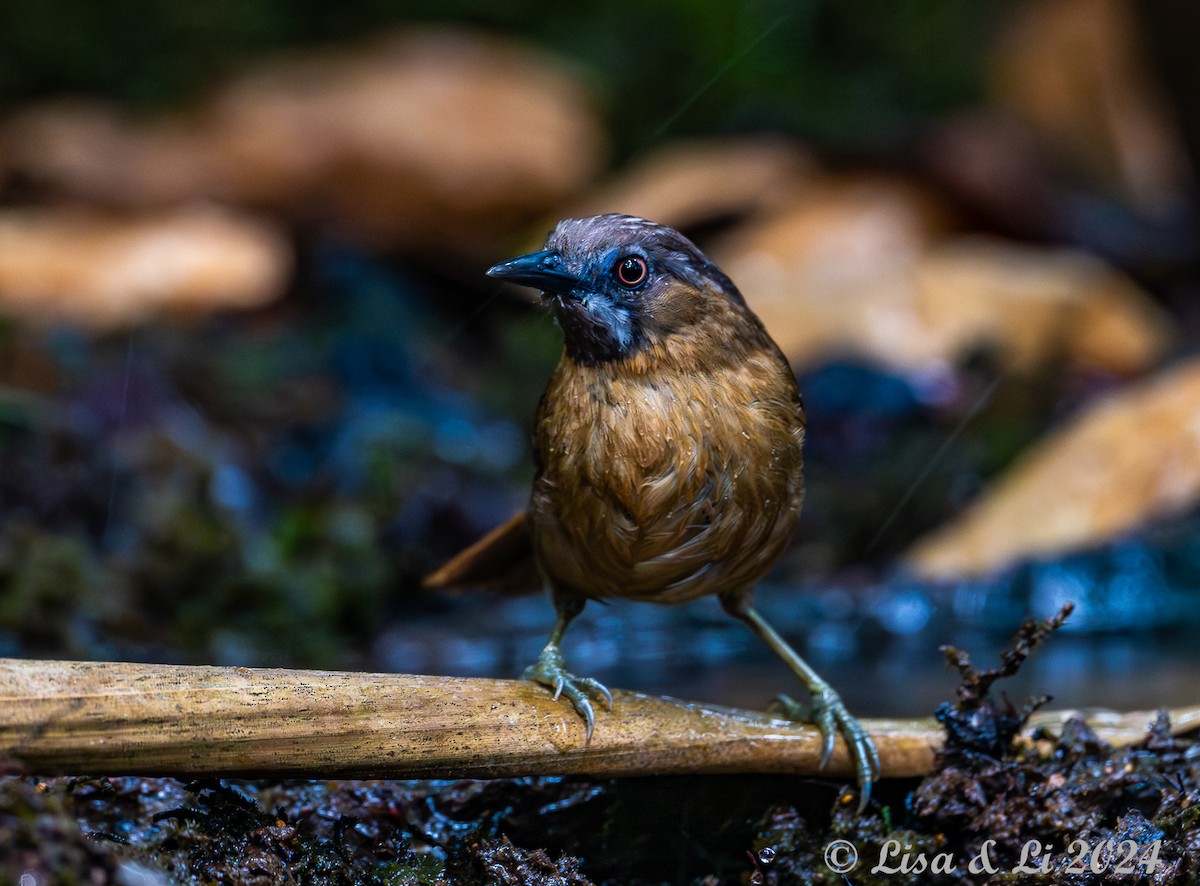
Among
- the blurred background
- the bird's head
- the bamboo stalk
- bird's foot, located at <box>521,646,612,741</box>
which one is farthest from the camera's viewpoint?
the blurred background

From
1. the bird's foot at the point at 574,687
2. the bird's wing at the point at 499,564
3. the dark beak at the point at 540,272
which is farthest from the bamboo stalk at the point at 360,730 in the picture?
the dark beak at the point at 540,272

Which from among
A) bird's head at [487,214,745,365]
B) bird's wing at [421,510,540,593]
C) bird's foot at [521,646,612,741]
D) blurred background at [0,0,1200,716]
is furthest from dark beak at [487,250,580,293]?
blurred background at [0,0,1200,716]

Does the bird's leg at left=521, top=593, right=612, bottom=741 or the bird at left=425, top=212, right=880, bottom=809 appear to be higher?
the bird at left=425, top=212, right=880, bottom=809

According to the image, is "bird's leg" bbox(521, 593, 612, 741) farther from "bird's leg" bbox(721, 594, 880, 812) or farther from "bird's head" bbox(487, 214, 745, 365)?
"bird's head" bbox(487, 214, 745, 365)

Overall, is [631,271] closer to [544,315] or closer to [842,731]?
[544,315]

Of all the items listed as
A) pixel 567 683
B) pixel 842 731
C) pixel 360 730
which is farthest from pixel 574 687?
pixel 842 731

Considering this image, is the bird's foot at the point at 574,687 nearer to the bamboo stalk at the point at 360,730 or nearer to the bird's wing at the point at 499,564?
the bamboo stalk at the point at 360,730

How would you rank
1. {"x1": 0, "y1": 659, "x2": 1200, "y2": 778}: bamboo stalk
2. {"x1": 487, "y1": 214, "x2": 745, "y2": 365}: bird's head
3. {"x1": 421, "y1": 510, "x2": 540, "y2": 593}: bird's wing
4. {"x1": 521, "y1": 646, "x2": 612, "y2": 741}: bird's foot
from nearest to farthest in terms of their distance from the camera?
1. {"x1": 0, "y1": 659, "x2": 1200, "y2": 778}: bamboo stalk
2. {"x1": 521, "y1": 646, "x2": 612, "y2": 741}: bird's foot
3. {"x1": 487, "y1": 214, "x2": 745, "y2": 365}: bird's head
4. {"x1": 421, "y1": 510, "x2": 540, "y2": 593}: bird's wing
